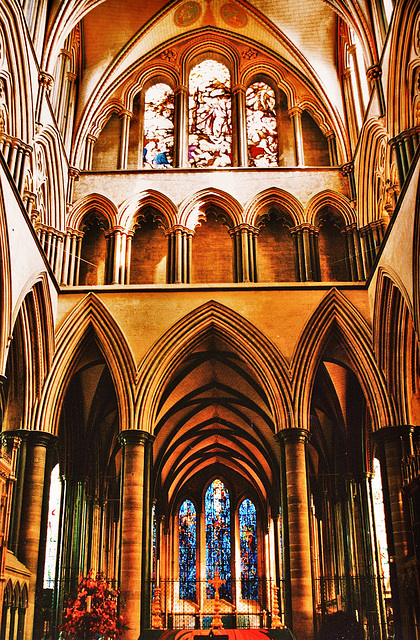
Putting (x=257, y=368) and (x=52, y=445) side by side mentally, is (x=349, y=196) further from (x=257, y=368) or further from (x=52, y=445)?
(x=52, y=445)

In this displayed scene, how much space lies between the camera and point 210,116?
763 inches

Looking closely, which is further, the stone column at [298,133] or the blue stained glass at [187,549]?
the blue stained glass at [187,549]

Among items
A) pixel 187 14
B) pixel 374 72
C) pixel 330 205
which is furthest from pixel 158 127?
pixel 374 72

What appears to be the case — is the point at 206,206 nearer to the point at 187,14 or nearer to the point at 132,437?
the point at 187,14

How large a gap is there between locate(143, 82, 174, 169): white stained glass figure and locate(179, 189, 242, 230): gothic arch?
1599 millimetres

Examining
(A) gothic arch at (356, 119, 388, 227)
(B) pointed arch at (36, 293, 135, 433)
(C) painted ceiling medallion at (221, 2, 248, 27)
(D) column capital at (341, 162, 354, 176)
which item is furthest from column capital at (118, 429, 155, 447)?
(C) painted ceiling medallion at (221, 2, 248, 27)

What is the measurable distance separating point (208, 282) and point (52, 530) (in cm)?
691

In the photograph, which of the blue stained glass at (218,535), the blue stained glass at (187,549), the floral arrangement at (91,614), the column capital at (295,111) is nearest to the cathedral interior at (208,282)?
the column capital at (295,111)

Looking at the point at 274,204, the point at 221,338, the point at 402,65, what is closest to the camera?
the point at 402,65

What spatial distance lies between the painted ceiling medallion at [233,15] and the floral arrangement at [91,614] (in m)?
14.2

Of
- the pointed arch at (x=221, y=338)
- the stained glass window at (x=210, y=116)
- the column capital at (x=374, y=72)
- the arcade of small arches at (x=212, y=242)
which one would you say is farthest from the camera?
the stained glass window at (x=210, y=116)

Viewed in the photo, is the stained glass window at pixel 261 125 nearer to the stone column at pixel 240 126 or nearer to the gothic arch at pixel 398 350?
the stone column at pixel 240 126

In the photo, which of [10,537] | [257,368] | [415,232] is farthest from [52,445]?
[415,232]

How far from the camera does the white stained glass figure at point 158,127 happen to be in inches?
742
